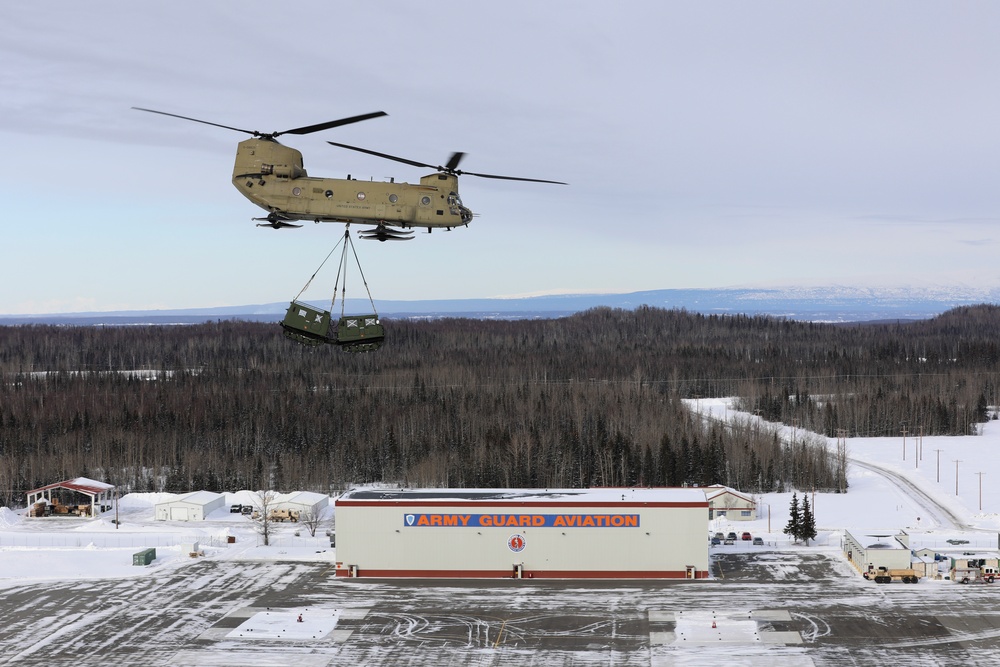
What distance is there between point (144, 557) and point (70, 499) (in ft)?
102

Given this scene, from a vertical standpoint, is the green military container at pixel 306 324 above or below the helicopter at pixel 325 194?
below

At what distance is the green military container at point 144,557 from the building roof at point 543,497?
1367 cm

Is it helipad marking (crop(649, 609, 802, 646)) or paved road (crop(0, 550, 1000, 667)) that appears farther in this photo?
helipad marking (crop(649, 609, 802, 646))

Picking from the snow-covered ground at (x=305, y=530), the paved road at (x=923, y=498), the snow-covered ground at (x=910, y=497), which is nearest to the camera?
the snow-covered ground at (x=305, y=530)

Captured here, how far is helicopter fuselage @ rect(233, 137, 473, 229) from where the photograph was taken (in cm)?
3412

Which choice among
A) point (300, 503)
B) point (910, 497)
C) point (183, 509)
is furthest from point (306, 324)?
point (910, 497)

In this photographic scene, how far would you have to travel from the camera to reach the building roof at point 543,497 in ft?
205

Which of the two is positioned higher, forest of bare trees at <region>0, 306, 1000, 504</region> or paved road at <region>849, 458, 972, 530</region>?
forest of bare trees at <region>0, 306, 1000, 504</region>

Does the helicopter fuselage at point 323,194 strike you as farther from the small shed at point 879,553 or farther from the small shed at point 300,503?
the small shed at point 300,503

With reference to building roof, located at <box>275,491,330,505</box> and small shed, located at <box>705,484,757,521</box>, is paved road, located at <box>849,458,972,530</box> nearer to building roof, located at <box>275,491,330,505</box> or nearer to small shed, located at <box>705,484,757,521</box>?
small shed, located at <box>705,484,757,521</box>

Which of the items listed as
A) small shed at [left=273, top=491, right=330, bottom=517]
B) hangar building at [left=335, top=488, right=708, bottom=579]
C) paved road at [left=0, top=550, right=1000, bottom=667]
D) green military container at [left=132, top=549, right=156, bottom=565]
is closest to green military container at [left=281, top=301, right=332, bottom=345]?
paved road at [left=0, top=550, right=1000, bottom=667]

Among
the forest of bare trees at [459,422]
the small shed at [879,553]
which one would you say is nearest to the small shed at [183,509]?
the forest of bare trees at [459,422]

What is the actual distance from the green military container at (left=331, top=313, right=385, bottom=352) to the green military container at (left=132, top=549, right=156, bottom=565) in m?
36.7

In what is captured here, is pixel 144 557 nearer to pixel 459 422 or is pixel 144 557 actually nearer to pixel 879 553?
pixel 879 553
